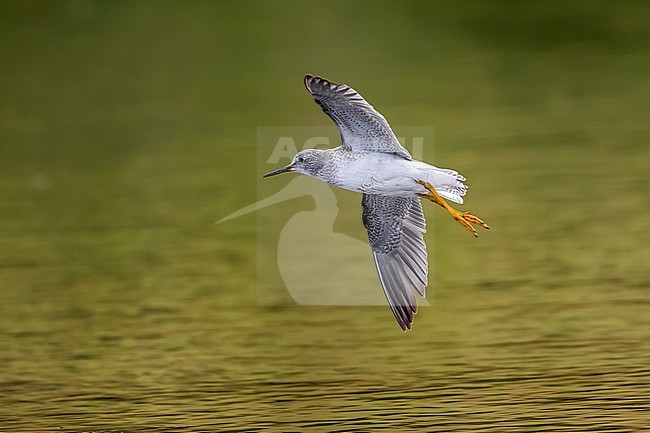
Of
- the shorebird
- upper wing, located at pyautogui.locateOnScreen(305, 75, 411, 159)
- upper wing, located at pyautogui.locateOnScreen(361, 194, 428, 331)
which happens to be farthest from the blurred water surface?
upper wing, located at pyautogui.locateOnScreen(305, 75, 411, 159)

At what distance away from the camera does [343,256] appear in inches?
249

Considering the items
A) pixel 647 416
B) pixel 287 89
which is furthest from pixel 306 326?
pixel 287 89

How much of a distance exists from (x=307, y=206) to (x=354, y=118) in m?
3.33

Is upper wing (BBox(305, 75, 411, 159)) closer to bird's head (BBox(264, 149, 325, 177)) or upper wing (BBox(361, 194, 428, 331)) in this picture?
bird's head (BBox(264, 149, 325, 177))

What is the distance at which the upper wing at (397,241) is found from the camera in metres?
4.40

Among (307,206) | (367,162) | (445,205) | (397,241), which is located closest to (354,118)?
(367,162)

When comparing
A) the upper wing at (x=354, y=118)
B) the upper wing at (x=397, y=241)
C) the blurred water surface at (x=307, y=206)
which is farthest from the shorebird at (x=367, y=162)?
the blurred water surface at (x=307, y=206)

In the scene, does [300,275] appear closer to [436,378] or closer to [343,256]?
[343,256]

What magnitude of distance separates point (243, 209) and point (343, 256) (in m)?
0.81

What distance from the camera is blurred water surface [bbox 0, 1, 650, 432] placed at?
4891 mm

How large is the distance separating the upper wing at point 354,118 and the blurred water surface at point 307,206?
1.06 meters

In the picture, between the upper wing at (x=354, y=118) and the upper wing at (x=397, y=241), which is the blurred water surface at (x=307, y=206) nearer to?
the upper wing at (x=397, y=241)

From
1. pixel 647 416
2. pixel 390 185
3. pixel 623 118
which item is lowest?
pixel 647 416

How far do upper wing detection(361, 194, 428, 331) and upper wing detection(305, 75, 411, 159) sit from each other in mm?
548
